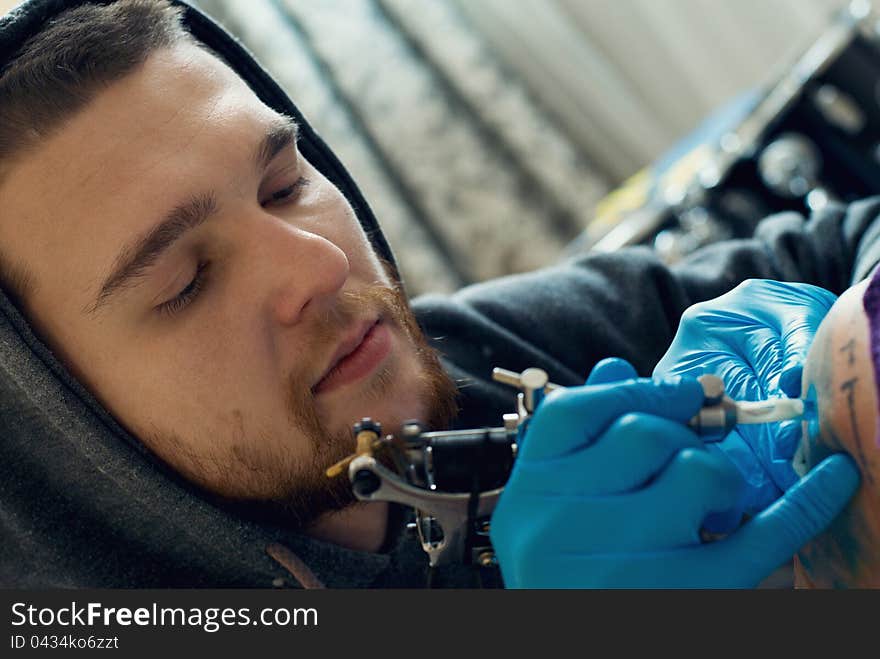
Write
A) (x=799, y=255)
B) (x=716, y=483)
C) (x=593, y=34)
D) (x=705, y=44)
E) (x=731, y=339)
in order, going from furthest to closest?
(x=593, y=34) → (x=705, y=44) → (x=799, y=255) → (x=731, y=339) → (x=716, y=483)

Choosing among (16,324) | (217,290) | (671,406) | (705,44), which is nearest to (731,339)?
(671,406)

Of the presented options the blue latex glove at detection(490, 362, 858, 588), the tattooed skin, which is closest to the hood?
the blue latex glove at detection(490, 362, 858, 588)

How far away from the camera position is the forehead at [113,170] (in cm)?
73

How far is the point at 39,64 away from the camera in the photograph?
0.78m

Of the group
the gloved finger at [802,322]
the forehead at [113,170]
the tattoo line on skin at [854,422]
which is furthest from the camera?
the forehead at [113,170]

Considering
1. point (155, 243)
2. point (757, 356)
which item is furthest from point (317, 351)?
point (757, 356)

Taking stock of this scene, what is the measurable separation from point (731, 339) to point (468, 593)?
12.4 inches

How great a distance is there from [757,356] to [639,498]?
223mm

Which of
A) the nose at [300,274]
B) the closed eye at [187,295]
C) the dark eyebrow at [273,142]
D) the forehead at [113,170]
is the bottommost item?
the nose at [300,274]

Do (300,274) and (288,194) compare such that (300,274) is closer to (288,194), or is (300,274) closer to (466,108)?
(288,194)

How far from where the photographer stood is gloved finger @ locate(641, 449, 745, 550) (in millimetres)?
520

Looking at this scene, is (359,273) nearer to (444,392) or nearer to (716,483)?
(444,392)

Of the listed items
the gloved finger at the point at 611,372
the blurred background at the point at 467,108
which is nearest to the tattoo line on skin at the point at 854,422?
the gloved finger at the point at 611,372

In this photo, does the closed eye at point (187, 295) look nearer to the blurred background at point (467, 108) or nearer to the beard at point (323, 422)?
the beard at point (323, 422)
